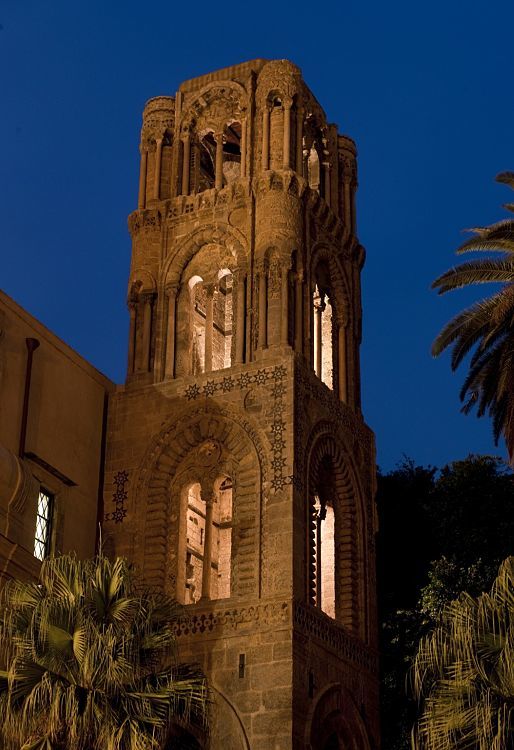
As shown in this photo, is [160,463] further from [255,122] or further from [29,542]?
[255,122]

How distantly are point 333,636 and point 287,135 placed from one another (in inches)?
456

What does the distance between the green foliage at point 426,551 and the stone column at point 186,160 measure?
37.7 feet

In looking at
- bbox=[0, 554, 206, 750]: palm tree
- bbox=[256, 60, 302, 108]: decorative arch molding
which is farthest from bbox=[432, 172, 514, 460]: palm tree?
bbox=[0, 554, 206, 750]: palm tree

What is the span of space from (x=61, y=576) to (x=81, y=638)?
1254mm

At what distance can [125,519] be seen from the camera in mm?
31891

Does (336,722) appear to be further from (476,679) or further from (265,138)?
(265,138)

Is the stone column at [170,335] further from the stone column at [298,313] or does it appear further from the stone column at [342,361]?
the stone column at [342,361]

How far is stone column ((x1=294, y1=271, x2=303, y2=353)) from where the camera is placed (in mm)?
32531

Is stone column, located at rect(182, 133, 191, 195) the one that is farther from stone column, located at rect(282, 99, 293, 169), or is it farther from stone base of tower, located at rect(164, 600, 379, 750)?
stone base of tower, located at rect(164, 600, 379, 750)

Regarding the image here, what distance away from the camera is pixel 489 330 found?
31.5 metres

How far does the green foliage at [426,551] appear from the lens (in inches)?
1463

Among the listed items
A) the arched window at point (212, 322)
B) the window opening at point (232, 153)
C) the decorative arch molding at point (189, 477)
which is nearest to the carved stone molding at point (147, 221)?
the arched window at point (212, 322)

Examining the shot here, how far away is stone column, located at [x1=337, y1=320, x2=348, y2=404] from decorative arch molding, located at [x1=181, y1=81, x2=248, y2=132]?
557cm

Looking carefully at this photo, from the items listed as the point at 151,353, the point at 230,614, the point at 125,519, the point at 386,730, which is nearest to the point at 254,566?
the point at 230,614
